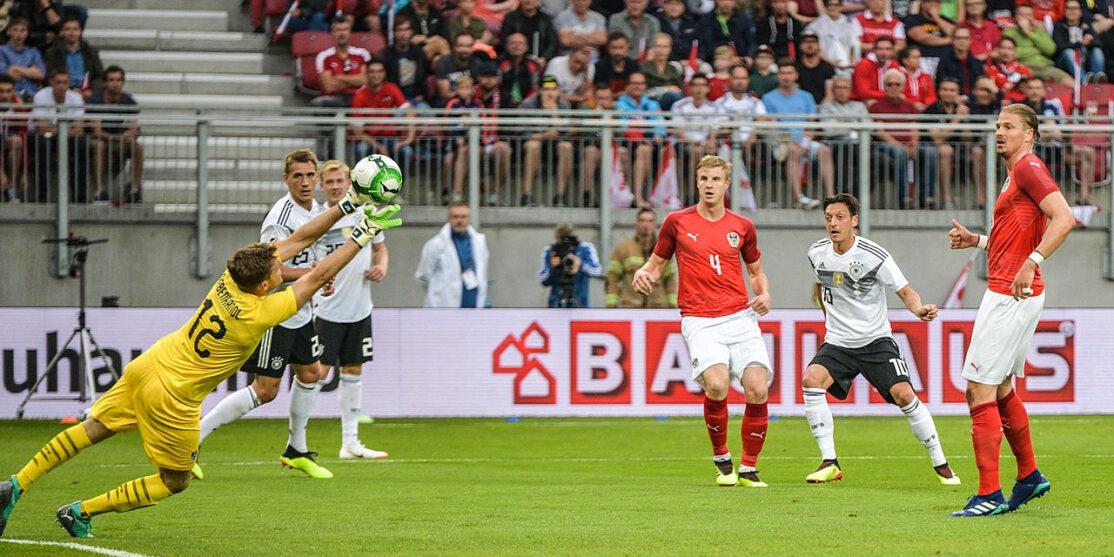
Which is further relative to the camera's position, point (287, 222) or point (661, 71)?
point (661, 71)

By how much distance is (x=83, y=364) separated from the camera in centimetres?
1650

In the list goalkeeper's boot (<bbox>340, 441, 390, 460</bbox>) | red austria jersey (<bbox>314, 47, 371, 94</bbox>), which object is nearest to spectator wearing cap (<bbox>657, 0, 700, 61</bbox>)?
red austria jersey (<bbox>314, 47, 371, 94</bbox>)

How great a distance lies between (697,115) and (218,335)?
1206 centimetres

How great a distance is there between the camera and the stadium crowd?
64.7ft

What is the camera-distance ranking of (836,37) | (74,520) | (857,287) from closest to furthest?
(74,520) → (857,287) → (836,37)

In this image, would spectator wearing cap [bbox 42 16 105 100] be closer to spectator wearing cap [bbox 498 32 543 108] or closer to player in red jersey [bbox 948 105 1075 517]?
spectator wearing cap [bbox 498 32 543 108]

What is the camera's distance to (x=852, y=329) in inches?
447

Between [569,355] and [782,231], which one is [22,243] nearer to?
[569,355]

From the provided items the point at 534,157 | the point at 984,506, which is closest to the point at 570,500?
the point at 984,506

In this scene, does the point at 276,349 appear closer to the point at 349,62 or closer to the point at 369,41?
the point at 349,62

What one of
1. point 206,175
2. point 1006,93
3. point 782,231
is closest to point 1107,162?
point 1006,93

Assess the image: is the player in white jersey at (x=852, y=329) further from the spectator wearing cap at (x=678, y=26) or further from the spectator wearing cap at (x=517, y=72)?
the spectator wearing cap at (x=678, y=26)

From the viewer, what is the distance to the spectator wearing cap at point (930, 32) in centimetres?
2192

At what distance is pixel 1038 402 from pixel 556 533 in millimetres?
11022
